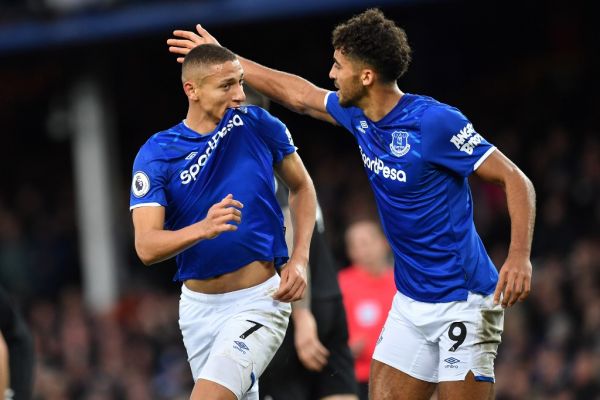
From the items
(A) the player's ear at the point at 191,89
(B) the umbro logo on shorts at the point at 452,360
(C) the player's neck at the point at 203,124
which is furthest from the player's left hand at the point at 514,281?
(A) the player's ear at the point at 191,89

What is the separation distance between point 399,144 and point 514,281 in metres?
0.83

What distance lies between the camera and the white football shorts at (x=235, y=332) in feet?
18.4

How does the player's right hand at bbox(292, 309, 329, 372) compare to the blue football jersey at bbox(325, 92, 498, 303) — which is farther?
the player's right hand at bbox(292, 309, 329, 372)

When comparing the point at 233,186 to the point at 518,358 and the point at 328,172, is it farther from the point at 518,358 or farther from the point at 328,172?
the point at 328,172

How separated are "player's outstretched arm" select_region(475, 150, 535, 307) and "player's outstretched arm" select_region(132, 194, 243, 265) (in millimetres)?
1156

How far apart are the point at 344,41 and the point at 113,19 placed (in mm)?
11327

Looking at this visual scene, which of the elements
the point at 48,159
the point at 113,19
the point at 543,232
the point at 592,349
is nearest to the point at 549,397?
the point at 592,349

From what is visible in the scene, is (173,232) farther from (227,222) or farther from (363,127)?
(363,127)

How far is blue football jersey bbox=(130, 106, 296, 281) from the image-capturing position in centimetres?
582

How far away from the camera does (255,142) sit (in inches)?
234

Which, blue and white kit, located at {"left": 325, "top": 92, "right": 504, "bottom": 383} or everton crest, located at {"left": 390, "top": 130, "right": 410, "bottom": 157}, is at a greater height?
everton crest, located at {"left": 390, "top": 130, "right": 410, "bottom": 157}

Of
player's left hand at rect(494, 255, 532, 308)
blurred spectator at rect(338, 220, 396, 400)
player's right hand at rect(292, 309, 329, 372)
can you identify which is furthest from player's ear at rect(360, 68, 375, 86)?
blurred spectator at rect(338, 220, 396, 400)

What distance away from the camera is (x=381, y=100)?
232 inches

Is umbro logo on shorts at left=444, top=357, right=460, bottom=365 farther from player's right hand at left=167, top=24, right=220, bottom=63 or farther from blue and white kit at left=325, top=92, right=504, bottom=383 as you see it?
player's right hand at left=167, top=24, right=220, bottom=63
